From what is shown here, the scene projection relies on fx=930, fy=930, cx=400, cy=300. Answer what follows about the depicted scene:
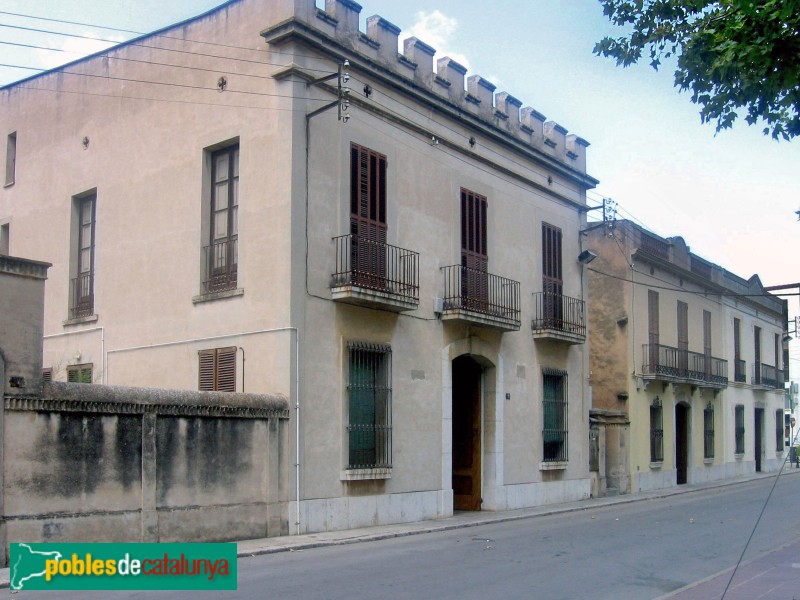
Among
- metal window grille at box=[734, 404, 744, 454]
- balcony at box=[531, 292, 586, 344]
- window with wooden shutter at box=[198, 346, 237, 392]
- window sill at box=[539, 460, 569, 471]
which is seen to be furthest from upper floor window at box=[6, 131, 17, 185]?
metal window grille at box=[734, 404, 744, 454]

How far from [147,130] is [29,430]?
28.8 ft

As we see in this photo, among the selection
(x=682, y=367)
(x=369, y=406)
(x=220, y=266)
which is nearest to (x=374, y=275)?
(x=369, y=406)

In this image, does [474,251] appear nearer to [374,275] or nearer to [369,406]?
[374,275]

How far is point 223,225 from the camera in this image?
18094 mm

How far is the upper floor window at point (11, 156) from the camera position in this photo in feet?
75.5

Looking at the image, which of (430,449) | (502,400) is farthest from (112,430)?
(502,400)

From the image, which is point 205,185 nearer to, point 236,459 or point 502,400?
point 236,459

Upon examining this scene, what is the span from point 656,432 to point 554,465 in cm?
882

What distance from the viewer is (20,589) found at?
414 inches

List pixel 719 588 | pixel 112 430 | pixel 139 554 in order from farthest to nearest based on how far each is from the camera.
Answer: pixel 112 430 → pixel 719 588 → pixel 139 554

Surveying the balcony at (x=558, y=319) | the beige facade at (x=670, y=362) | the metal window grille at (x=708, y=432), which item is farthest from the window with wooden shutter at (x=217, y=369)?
the metal window grille at (x=708, y=432)

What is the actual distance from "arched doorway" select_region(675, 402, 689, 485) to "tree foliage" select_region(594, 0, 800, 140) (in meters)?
25.3

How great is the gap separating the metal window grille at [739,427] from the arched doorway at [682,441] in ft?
18.9

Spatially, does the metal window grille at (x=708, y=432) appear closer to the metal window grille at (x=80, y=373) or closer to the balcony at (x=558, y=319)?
the balcony at (x=558, y=319)
